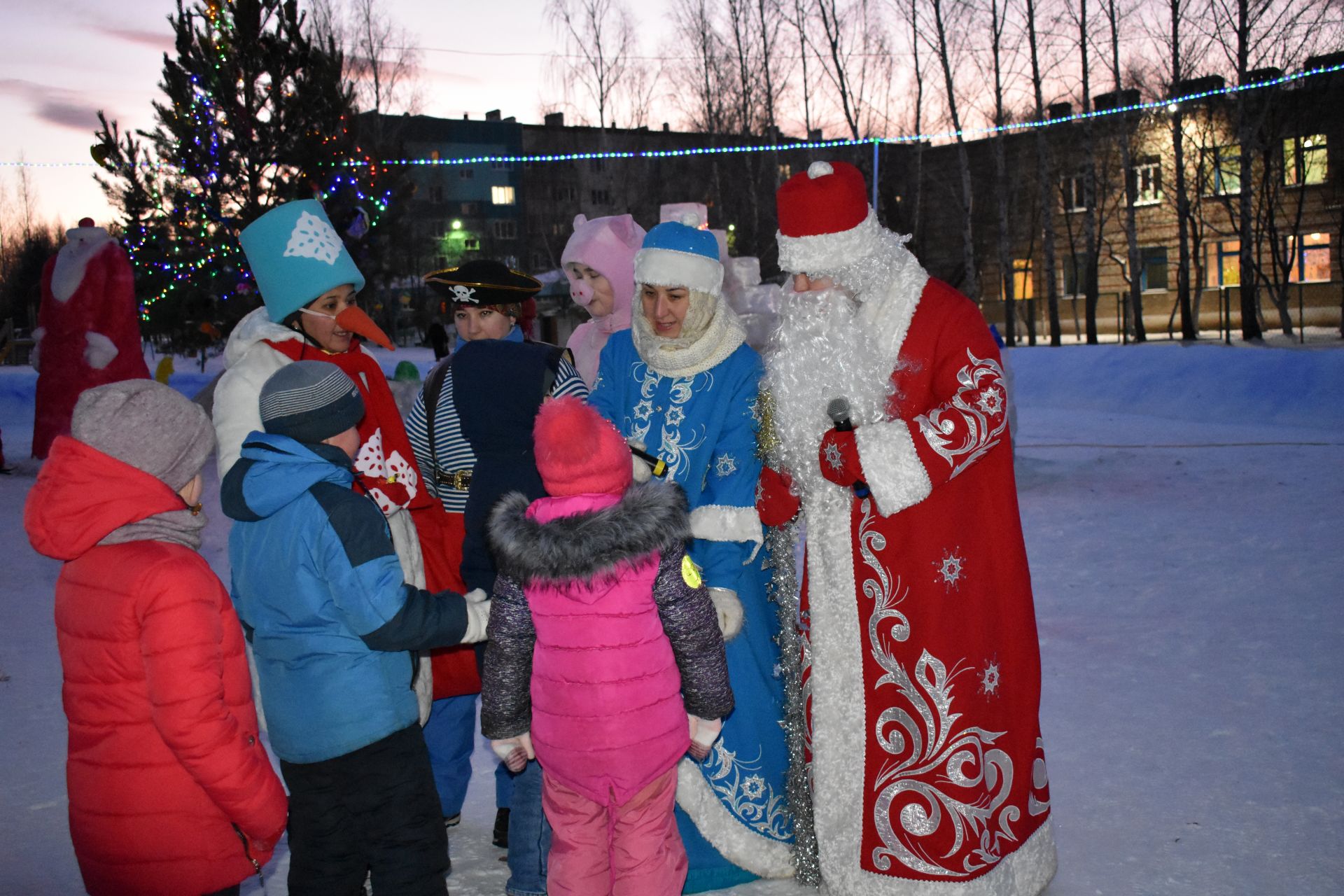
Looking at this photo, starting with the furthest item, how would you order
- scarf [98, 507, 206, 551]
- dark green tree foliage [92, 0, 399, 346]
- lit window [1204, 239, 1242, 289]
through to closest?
lit window [1204, 239, 1242, 289] < dark green tree foliage [92, 0, 399, 346] < scarf [98, 507, 206, 551]

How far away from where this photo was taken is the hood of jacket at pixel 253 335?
300 centimetres

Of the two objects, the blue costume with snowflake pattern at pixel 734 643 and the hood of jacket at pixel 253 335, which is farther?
the hood of jacket at pixel 253 335

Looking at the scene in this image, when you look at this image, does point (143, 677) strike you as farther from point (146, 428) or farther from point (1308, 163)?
point (1308, 163)

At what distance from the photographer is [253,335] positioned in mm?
3020

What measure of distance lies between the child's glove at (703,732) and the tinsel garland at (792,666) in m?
0.46

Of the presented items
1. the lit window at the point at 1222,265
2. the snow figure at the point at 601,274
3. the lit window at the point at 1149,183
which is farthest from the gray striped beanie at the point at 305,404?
the lit window at the point at 1222,265

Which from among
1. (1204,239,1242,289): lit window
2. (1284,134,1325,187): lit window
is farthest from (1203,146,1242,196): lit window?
(1204,239,1242,289): lit window

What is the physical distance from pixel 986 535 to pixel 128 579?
1918 mm

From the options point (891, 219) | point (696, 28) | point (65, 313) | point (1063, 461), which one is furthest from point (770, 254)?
point (65, 313)

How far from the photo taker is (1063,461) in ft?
33.0

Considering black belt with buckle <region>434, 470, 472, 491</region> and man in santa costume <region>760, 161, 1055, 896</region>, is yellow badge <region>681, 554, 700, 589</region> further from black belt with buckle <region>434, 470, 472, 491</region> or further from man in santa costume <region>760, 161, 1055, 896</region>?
black belt with buckle <region>434, 470, 472, 491</region>

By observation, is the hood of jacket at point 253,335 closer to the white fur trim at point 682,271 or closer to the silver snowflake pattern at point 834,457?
the white fur trim at point 682,271

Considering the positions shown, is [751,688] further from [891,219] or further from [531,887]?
[891,219]

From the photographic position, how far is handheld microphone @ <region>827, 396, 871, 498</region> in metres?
2.54
